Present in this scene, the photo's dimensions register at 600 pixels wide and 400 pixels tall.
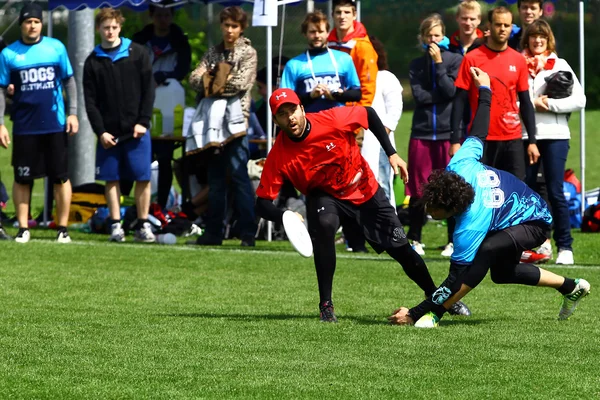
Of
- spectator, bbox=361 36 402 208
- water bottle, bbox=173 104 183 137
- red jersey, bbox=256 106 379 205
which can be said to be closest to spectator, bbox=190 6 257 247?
spectator, bbox=361 36 402 208

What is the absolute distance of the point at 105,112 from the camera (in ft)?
41.3

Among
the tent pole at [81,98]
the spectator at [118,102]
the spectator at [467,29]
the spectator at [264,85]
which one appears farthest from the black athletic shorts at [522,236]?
the tent pole at [81,98]

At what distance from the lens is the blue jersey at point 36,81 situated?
1237cm

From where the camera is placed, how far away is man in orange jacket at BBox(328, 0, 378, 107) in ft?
39.4

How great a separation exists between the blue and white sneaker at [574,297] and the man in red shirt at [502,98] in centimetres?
268

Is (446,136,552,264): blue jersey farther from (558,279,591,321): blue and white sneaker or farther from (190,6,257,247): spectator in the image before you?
(190,6,257,247): spectator

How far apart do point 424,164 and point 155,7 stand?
4.17 meters

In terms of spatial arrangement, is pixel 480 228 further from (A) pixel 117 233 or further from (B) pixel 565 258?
(A) pixel 117 233

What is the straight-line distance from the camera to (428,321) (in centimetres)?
777

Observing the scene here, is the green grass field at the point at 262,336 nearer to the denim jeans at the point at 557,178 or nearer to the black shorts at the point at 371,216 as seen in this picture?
the denim jeans at the point at 557,178

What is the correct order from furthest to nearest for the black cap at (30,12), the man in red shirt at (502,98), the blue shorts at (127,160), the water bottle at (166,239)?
1. the water bottle at (166,239)
2. the blue shorts at (127,160)
3. the black cap at (30,12)
4. the man in red shirt at (502,98)

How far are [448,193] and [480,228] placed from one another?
377mm

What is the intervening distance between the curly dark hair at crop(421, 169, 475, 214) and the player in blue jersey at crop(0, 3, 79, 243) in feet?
19.1

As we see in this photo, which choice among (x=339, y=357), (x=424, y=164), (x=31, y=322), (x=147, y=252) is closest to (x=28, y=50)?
(x=147, y=252)
